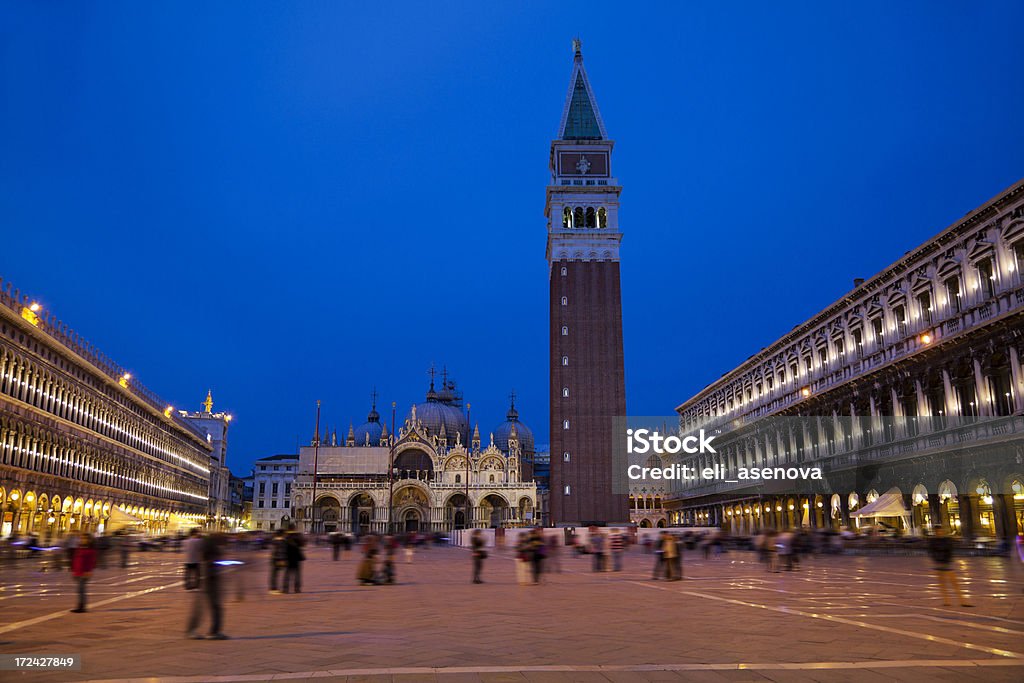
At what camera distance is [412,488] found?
10738cm

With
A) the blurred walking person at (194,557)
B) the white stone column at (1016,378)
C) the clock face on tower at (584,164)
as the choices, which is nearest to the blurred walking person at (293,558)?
the blurred walking person at (194,557)

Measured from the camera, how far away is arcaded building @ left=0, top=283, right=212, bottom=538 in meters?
43.8

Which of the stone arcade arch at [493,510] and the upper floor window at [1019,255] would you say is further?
the stone arcade arch at [493,510]

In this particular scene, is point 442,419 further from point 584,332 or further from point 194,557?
point 194,557

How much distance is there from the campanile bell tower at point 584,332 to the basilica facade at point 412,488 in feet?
105

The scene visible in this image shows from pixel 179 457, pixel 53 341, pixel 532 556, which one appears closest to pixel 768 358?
pixel 532 556

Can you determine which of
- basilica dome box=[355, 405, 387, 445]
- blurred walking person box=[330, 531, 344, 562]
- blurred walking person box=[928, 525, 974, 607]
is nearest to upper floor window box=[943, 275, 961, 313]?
blurred walking person box=[928, 525, 974, 607]

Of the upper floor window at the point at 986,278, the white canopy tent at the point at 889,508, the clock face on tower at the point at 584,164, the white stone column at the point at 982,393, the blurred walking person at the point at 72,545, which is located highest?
the clock face on tower at the point at 584,164

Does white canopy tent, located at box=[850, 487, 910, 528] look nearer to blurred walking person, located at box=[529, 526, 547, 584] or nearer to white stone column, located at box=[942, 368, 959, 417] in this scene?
white stone column, located at box=[942, 368, 959, 417]

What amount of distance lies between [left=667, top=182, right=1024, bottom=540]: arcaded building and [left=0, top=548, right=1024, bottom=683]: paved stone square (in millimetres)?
14003

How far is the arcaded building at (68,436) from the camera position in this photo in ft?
144

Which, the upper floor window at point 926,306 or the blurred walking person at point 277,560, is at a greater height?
the upper floor window at point 926,306

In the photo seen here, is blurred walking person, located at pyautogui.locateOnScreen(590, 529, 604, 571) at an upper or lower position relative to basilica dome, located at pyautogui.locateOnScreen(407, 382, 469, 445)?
lower

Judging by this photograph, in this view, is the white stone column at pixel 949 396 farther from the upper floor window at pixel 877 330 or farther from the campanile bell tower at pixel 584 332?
the campanile bell tower at pixel 584 332
